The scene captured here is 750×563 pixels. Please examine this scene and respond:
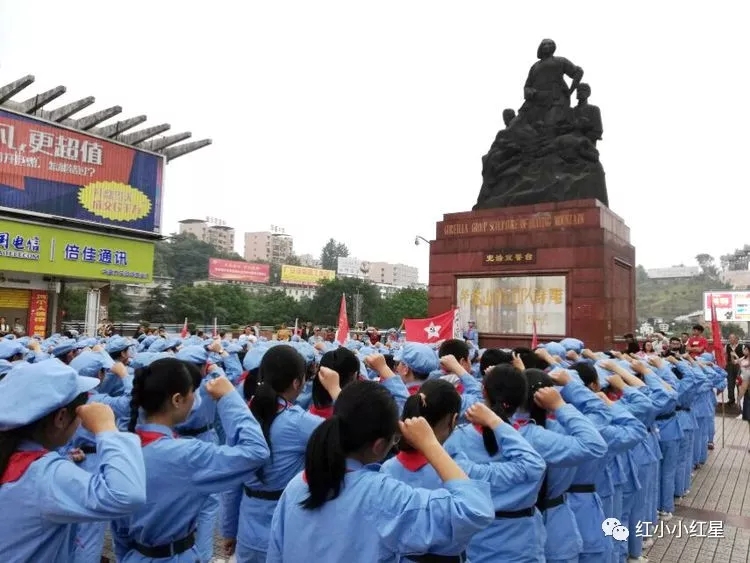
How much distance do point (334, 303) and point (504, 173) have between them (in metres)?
34.9

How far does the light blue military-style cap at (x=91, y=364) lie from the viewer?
373 cm

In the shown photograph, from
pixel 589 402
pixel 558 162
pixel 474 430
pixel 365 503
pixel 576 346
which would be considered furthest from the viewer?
pixel 558 162

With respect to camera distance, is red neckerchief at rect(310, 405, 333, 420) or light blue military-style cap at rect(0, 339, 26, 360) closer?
red neckerchief at rect(310, 405, 333, 420)

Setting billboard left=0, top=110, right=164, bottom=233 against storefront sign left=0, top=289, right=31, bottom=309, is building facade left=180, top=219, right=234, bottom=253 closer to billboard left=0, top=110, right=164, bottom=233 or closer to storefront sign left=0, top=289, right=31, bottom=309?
billboard left=0, top=110, right=164, bottom=233

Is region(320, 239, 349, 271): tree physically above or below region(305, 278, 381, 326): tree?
above

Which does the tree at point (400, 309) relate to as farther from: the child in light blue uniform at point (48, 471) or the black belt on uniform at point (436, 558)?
the child in light blue uniform at point (48, 471)

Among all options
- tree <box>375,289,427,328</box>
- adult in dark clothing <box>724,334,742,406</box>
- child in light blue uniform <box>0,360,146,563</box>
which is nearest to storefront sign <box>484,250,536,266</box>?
adult in dark clothing <box>724,334,742,406</box>

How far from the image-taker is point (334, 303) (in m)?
48.3

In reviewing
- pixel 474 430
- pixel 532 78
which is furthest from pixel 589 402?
pixel 532 78

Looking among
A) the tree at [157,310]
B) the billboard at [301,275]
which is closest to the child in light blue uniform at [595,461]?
the tree at [157,310]

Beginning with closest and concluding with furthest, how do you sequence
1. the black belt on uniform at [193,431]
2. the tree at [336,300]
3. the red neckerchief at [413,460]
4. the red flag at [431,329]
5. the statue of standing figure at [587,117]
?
the red neckerchief at [413,460] < the black belt on uniform at [193,431] < the red flag at [431,329] < the statue of standing figure at [587,117] < the tree at [336,300]

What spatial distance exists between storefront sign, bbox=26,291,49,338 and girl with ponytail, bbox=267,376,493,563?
75.0 ft

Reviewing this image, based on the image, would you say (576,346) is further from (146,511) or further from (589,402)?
(146,511)

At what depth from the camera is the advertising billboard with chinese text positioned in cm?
1225
